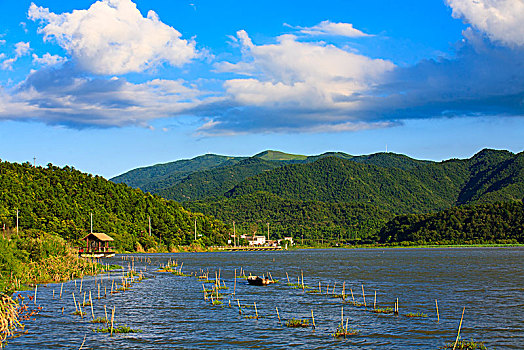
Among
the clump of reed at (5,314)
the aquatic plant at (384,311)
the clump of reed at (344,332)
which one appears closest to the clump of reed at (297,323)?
the clump of reed at (344,332)

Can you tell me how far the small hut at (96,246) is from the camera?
119 metres

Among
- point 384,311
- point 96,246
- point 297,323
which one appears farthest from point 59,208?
point 297,323

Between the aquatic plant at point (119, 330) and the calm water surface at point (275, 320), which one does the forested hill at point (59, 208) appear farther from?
the aquatic plant at point (119, 330)

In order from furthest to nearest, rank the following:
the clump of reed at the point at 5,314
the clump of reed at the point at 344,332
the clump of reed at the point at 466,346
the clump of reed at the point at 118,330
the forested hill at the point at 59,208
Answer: the forested hill at the point at 59,208
the clump of reed at the point at 118,330
the clump of reed at the point at 344,332
the clump of reed at the point at 5,314
the clump of reed at the point at 466,346

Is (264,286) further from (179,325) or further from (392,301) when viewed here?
(179,325)

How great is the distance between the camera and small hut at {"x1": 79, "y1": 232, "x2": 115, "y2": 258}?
11912cm

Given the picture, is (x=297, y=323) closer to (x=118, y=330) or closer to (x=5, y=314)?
(x=118, y=330)

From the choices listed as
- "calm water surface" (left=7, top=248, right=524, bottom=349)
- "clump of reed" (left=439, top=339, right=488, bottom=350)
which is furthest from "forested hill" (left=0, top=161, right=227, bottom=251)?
"clump of reed" (left=439, top=339, right=488, bottom=350)

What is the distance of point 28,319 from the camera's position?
34000 mm

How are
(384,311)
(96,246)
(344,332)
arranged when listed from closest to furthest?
(344,332) < (384,311) < (96,246)

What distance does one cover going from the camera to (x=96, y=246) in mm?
128750

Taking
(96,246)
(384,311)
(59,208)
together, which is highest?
(59,208)

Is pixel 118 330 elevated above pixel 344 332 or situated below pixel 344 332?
above

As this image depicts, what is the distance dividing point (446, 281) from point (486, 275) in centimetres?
1161
